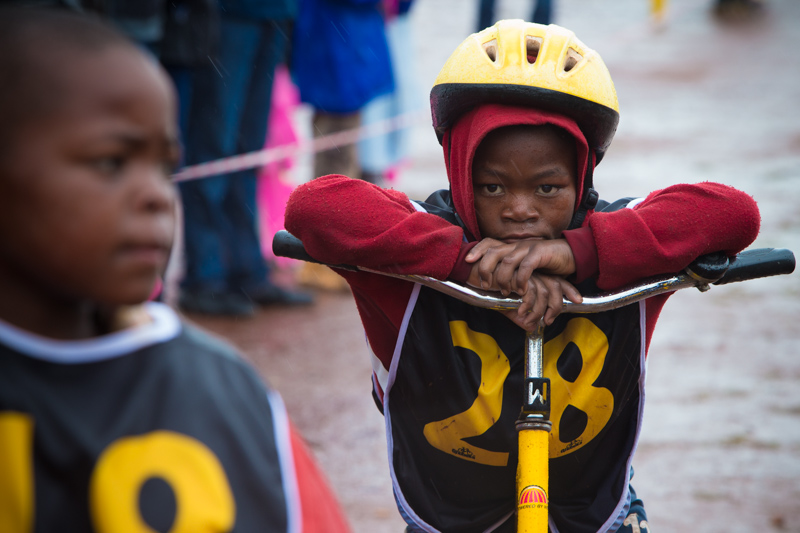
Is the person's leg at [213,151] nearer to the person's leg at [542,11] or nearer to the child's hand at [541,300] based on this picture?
the child's hand at [541,300]

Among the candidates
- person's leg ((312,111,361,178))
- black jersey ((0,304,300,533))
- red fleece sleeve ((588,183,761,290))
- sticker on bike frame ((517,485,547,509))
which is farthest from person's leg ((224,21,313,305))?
black jersey ((0,304,300,533))

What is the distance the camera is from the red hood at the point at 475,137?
2195 mm

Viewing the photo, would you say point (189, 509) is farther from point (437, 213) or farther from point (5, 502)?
point (437, 213)

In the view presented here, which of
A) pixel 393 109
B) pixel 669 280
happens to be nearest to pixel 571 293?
pixel 669 280

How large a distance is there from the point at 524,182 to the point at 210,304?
424 cm

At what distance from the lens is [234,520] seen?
130 centimetres

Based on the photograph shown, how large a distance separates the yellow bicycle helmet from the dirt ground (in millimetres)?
2172

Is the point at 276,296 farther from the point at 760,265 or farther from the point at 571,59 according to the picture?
the point at 760,265

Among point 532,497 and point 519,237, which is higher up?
point 519,237

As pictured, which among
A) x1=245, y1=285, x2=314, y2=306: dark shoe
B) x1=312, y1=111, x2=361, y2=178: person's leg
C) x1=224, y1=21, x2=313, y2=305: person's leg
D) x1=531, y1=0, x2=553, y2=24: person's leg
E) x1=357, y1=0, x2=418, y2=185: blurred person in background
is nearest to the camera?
x1=224, y1=21, x2=313, y2=305: person's leg

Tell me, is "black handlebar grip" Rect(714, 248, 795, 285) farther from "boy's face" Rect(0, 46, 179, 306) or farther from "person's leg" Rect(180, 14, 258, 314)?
"person's leg" Rect(180, 14, 258, 314)

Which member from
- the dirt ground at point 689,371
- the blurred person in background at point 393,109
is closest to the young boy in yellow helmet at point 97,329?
the dirt ground at point 689,371

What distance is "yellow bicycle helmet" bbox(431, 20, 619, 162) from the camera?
7.25 feet

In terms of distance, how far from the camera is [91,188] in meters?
1.20
